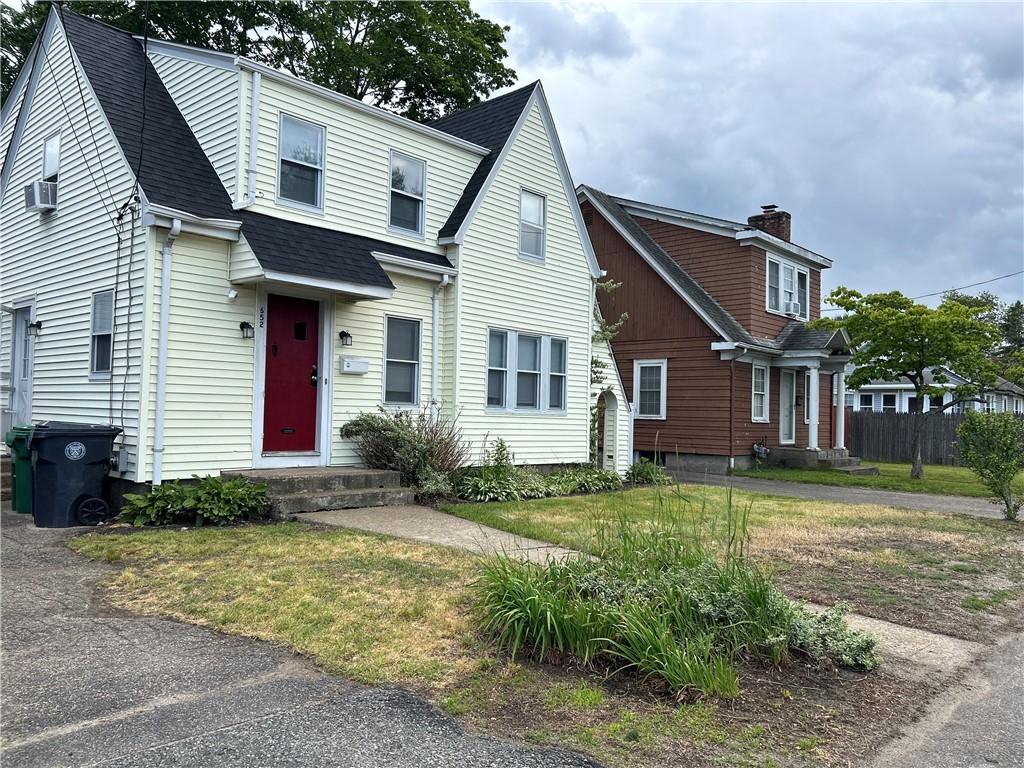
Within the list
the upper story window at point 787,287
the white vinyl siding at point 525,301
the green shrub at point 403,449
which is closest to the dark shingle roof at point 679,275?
the upper story window at point 787,287

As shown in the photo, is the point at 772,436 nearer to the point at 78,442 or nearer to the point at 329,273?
the point at 329,273

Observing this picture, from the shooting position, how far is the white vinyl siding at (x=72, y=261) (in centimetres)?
944

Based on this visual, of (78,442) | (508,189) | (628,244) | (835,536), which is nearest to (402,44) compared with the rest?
(628,244)

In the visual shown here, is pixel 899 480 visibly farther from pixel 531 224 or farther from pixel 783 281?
pixel 531 224

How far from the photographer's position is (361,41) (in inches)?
978

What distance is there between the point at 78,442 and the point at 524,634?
21.8ft

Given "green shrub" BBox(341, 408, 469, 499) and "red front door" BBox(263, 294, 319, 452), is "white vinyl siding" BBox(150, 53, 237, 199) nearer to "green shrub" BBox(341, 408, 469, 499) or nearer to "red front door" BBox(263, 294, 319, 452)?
"red front door" BBox(263, 294, 319, 452)

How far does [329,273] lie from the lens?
10.2m

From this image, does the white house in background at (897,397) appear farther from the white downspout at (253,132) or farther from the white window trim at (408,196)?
the white downspout at (253,132)

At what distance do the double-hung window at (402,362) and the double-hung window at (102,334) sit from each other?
384cm

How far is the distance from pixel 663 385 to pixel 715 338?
2101mm

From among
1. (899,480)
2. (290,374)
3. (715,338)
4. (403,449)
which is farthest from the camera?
(715,338)

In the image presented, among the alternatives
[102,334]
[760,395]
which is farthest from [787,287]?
[102,334]

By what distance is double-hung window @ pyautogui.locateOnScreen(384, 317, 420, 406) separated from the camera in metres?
12.0
